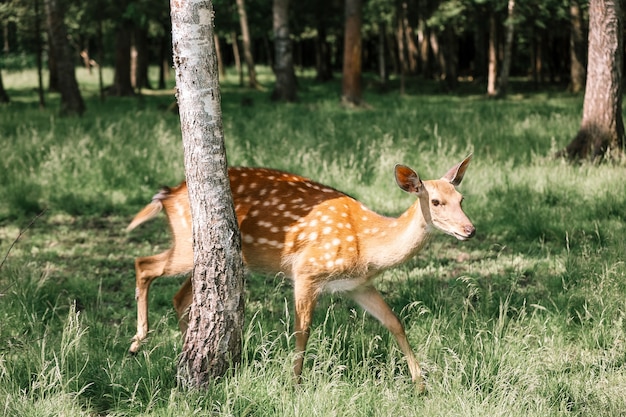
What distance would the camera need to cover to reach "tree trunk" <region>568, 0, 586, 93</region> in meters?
24.5

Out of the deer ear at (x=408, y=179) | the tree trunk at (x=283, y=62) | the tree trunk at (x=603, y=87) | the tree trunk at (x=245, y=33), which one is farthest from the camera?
the tree trunk at (x=245, y=33)

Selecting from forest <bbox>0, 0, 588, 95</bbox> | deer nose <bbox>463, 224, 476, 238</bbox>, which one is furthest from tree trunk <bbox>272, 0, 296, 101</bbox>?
deer nose <bbox>463, 224, 476, 238</bbox>

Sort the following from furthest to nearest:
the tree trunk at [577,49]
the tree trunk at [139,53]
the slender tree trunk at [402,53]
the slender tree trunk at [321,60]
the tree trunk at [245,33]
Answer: the slender tree trunk at [321,60] < the slender tree trunk at [402,53] < the tree trunk at [139,53] < the tree trunk at [245,33] < the tree trunk at [577,49]

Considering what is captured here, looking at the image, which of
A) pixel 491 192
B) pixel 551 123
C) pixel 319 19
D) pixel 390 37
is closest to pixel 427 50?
pixel 390 37

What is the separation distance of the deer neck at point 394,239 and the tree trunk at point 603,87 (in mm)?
6570

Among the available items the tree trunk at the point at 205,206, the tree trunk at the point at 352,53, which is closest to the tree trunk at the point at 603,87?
the tree trunk at the point at 205,206

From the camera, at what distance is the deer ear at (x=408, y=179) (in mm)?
4316

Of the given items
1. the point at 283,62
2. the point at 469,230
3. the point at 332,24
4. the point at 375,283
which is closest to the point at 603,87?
the point at 375,283

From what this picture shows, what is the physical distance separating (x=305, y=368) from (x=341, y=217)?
1.02 meters

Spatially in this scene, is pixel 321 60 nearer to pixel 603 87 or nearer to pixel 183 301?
pixel 603 87

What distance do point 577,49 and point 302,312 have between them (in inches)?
889

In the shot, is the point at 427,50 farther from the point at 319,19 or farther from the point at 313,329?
the point at 313,329

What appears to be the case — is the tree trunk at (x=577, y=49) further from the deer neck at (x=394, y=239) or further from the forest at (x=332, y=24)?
the deer neck at (x=394, y=239)

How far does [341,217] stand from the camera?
4859 mm
